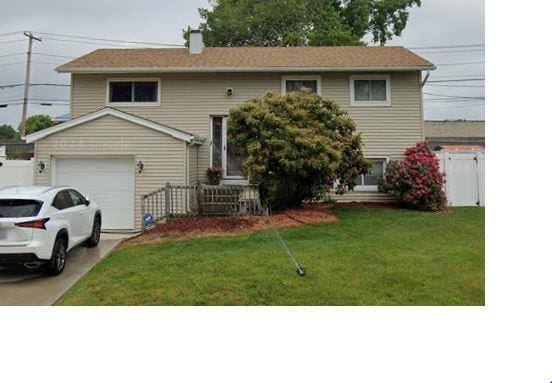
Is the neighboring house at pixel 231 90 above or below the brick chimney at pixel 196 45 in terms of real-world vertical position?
below

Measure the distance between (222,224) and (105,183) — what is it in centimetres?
331

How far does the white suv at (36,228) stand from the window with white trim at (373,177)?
743 centimetres

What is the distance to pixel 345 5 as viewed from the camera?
66.4 feet

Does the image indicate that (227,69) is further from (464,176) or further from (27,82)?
(464,176)

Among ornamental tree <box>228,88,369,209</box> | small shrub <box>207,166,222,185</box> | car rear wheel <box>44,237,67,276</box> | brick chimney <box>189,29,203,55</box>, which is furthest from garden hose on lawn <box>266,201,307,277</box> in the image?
brick chimney <box>189,29,203,55</box>

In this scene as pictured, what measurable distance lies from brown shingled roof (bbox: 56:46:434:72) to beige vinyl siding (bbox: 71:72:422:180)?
0.32 meters

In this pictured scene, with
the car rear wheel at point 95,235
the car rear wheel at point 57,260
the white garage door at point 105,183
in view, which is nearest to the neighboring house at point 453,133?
the white garage door at point 105,183

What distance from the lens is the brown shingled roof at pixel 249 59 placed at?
10.5 metres

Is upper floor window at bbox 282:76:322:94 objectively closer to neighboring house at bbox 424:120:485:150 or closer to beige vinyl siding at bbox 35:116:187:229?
beige vinyl siding at bbox 35:116:187:229

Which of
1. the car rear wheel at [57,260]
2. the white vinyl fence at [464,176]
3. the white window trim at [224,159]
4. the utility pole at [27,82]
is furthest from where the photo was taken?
the white window trim at [224,159]

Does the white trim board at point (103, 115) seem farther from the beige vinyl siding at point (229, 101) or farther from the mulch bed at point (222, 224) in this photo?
the mulch bed at point (222, 224)

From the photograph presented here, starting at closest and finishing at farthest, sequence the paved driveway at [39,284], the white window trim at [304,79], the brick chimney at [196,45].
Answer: the paved driveway at [39,284] → the white window trim at [304,79] → the brick chimney at [196,45]

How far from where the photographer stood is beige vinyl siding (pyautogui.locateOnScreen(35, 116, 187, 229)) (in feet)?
28.7

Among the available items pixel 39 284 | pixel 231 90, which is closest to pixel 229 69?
pixel 231 90
